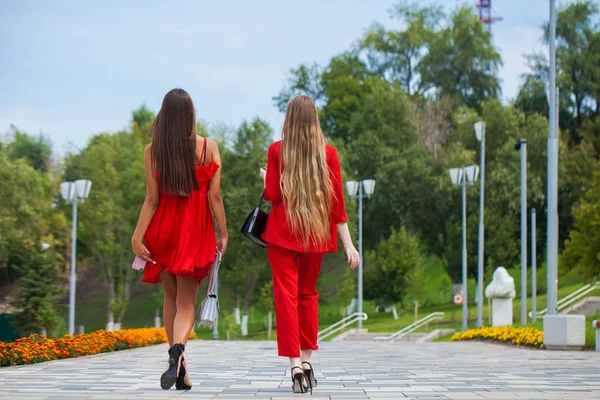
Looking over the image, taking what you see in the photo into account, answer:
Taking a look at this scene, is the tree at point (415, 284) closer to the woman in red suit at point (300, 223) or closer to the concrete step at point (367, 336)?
the concrete step at point (367, 336)

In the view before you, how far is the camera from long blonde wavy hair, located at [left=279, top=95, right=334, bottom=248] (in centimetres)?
677

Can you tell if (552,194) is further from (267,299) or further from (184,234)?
(267,299)

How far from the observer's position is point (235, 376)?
897 cm

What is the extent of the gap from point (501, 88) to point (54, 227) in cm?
3058

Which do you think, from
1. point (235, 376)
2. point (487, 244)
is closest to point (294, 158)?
point (235, 376)

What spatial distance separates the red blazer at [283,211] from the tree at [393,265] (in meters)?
41.3

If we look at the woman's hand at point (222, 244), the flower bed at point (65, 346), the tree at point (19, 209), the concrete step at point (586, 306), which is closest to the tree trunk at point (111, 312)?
the tree at point (19, 209)

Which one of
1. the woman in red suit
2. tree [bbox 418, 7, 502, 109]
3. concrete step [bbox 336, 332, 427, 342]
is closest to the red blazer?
the woman in red suit

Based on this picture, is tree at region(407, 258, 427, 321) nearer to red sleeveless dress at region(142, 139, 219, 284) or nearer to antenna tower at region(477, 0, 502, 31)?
red sleeveless dress at region(142, 139, 219, 284)

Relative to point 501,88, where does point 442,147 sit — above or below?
below

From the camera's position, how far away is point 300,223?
22.1ft

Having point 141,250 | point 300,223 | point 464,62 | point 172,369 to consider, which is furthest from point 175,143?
point 464,62

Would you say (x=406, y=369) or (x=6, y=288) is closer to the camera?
(x=406, y=369)

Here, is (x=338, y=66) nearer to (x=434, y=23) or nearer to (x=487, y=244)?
(x=434, y=23)
